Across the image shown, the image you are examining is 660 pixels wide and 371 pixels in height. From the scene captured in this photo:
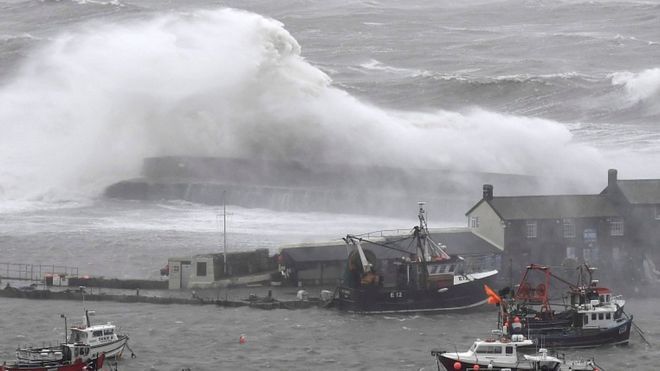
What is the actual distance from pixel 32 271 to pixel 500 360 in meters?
21.1

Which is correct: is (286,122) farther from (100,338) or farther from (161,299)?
(100,338)

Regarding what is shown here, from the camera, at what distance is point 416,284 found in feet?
159

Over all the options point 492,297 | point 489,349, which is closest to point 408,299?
point 492,297

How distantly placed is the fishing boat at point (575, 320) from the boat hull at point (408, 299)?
375 cm

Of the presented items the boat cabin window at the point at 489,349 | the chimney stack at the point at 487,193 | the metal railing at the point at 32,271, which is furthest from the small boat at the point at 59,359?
the chimney stack at the point at 487,193

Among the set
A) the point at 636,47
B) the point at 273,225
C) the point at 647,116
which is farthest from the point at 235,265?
the point at 636,47

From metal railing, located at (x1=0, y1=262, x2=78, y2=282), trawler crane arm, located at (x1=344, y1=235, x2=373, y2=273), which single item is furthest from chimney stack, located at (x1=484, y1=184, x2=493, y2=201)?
metal railing, located at (x1=0, y1=262, x2=78, y2=282)

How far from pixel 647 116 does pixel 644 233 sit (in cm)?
3463

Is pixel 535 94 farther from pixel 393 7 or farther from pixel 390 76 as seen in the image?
pixel 393 7

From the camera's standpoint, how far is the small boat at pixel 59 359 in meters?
39.3

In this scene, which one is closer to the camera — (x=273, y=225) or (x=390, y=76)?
(x=273, y=225)

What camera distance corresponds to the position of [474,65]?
102 m

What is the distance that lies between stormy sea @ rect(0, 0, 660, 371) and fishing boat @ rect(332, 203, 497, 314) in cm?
67

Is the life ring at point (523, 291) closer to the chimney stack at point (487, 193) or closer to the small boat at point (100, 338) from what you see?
the chimney stack at point (487, 193)
